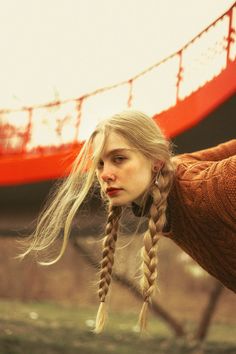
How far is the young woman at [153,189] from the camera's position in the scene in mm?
940

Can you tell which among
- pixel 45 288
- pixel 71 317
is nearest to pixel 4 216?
pixel 45 288

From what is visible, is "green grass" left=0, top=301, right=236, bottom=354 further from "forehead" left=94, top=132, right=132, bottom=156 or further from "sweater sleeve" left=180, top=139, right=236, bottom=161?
"forehead" left=94, top=132, right=132, bottom=156

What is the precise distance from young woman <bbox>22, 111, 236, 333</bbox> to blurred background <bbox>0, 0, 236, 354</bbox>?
1001 mm

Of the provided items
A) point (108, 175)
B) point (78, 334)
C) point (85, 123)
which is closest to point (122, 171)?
point (108, 175)

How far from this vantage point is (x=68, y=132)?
7.74 feet

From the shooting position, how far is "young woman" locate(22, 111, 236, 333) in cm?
94

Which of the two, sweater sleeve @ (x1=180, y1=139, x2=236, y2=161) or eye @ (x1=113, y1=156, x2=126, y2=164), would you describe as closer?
eye @ (x1=113, y1=156, x2=126, y2=164)

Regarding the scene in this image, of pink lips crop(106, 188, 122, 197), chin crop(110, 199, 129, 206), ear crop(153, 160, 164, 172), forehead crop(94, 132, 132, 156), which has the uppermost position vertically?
forehead crop(94, 132, 132, 156)

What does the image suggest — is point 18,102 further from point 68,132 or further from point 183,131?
point 183,131

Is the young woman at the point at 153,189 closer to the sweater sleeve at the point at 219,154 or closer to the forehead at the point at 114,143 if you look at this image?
the forehead at the point at 114,143

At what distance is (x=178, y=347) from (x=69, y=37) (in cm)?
132

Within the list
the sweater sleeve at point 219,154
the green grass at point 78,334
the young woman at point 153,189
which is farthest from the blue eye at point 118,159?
the green grass at point 78,334

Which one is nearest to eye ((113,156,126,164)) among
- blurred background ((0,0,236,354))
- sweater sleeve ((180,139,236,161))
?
sweater sleeve ((180,139,236,161))

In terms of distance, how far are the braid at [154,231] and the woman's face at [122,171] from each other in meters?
→ 0.03
